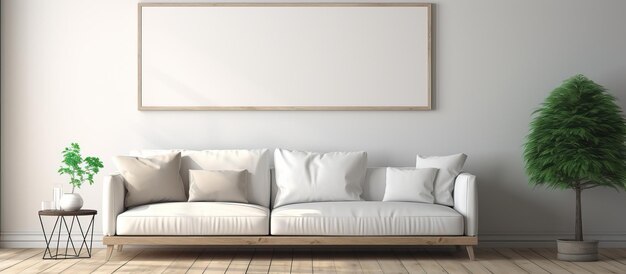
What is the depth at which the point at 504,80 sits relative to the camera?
6.58 m

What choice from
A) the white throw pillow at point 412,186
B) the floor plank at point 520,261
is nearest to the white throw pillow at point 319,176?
the white throw pillow at point 412,186

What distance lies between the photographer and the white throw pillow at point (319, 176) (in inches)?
239

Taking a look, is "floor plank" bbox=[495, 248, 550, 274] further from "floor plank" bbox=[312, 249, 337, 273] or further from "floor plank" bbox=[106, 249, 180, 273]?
"floor plank" bbox=[106, 249, 180, 273]

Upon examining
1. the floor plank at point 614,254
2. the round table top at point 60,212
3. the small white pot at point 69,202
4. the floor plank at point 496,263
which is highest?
the small white pot at point 69,202

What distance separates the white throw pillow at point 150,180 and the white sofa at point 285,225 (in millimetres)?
207

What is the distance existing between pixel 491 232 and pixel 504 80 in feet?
4.12

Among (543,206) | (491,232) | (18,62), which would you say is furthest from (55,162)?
(543,206)

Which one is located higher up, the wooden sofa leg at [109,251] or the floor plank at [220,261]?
the wooden sofa leg at [109,251]

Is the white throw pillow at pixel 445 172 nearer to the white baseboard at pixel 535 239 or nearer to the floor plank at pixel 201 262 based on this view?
the white baseboard at pixel 535 239

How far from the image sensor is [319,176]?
611 cm

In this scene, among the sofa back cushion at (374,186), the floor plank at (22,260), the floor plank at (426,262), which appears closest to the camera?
the floor plank at (426,262)

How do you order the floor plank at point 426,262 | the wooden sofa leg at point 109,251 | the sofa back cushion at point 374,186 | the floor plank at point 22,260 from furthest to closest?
the sofa back cushion at point 374,186, the wooden sofa leg at point 109,251, the floor plank at point 22,260, the floor plank at point 426,262

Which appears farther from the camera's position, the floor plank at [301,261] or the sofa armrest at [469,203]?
the sofa armrest at [469,203]

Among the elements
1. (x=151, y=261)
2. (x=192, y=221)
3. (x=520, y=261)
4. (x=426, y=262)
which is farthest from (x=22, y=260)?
(x=520, y=261)
